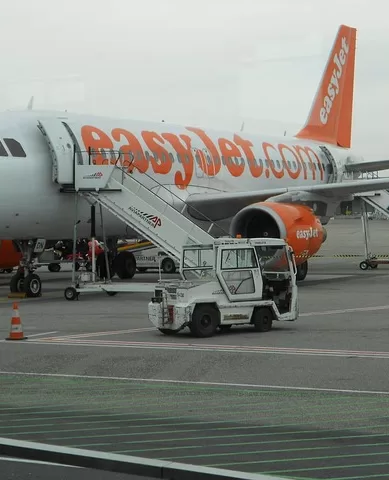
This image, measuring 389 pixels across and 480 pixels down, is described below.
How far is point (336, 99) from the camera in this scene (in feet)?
118

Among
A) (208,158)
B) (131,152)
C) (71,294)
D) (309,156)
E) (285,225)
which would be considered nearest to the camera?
(71,294)

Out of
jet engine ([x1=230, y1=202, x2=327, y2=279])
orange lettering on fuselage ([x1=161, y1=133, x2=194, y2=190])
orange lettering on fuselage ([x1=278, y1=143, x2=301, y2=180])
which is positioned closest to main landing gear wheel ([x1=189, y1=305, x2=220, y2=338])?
jet engine ([x1=230, y1=202, x2=327, y2=279])

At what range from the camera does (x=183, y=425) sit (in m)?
8.38

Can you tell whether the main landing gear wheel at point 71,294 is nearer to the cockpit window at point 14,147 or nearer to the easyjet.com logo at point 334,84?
the cockpit window at point 14,147

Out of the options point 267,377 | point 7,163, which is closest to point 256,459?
point 267,377

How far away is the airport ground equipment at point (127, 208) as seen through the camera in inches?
818

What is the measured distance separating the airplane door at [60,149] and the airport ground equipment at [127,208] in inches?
4.7

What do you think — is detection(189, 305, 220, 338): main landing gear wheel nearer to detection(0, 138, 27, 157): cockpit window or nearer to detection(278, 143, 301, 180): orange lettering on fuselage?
detection(0, 138, 27, 157): cockpit window

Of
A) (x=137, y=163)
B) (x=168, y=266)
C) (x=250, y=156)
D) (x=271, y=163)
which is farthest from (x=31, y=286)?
(x=168, y=266)

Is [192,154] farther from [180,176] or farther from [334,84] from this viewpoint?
[334,84]

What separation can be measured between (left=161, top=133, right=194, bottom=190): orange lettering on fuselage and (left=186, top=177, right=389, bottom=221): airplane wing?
17.9 inches

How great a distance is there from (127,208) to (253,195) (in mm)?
4803

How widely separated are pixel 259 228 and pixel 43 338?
34.6ft

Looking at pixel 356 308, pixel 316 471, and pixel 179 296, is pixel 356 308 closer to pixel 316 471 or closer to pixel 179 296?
pixel 179 296
